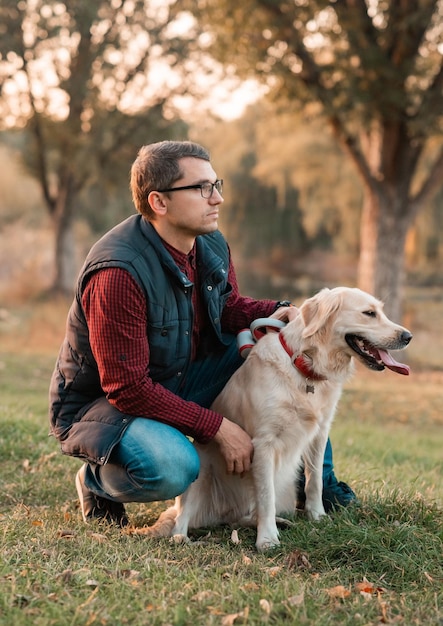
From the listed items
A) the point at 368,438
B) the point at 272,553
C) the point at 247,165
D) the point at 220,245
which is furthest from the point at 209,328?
the point at 247,165

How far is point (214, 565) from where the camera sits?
3023 mm

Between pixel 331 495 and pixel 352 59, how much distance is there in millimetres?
8864

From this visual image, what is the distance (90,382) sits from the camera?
132 inches

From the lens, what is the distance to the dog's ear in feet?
11.0

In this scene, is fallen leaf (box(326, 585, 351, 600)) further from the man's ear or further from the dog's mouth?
the man's ear

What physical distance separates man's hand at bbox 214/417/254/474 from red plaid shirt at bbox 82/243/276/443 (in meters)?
0.05

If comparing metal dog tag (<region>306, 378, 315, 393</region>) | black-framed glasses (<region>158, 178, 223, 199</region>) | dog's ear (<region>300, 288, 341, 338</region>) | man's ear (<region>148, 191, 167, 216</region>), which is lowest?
metal dog tag (<region>306, 378, 315, 393</region>)

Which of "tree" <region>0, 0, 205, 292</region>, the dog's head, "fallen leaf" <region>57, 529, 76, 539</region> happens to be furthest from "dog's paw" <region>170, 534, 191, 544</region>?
"tree" <region>0, 0, 205, 292</region>

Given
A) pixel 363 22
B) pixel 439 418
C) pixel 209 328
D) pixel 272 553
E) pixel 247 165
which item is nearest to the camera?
pixel 272 553

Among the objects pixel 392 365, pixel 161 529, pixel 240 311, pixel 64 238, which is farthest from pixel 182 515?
pixel 64 238

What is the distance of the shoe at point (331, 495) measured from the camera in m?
3.77

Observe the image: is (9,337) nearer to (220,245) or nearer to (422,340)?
(422,340)

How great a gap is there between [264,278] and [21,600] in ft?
72.1

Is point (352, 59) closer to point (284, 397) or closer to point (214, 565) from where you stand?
point (284, 397)
